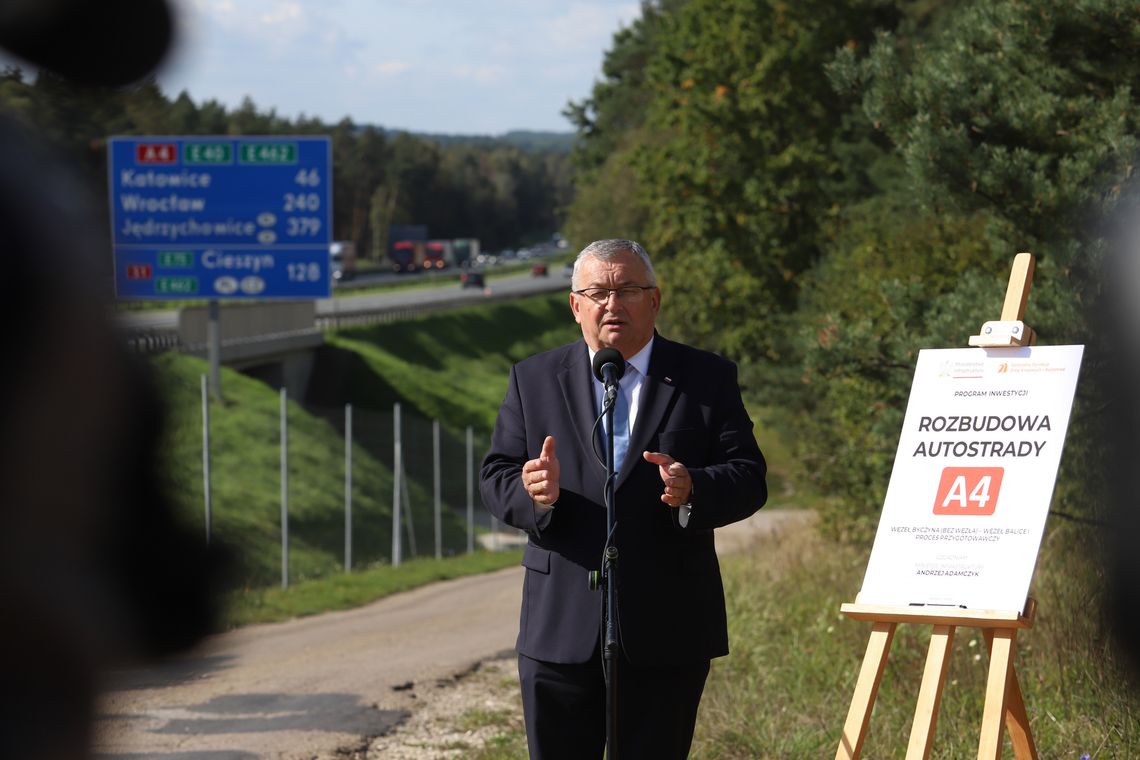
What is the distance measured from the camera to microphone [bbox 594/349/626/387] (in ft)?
12.3

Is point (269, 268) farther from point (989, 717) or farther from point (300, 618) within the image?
point (989, 717)

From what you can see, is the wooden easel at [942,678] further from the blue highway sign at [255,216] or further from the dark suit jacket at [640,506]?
the blue highway sign at [255,216]

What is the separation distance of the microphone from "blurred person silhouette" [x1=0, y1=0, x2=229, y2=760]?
9.94 feet

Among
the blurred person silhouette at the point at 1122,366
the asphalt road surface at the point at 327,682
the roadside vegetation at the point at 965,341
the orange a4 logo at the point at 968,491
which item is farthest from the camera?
the blurred person silhouette at the point at 1122,366

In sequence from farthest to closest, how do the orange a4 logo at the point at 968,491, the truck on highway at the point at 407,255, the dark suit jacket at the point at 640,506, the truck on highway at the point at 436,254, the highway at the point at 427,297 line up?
the truck on highway at the point at 436,254 → the truck on highway at the point at 407,255 → the highway at the point at 427,297 → the orange a4 logo at the point at 968,491 → the dark suit jacket at the point at 640,506

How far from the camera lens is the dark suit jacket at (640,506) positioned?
391 centimetres

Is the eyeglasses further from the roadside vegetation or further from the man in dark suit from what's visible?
the roadside vegetation

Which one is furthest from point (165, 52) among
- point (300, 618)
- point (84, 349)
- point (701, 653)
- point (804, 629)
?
point (300, 618)

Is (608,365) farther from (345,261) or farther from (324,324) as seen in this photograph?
(345,261)

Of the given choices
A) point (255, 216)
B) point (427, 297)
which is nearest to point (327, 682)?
point (255, 216)

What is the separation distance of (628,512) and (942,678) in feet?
4.98

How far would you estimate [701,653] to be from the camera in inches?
156

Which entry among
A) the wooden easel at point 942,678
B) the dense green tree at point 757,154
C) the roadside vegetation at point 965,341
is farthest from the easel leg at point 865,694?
the dense green tree at point 757,154

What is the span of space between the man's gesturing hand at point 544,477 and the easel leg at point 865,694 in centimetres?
170
